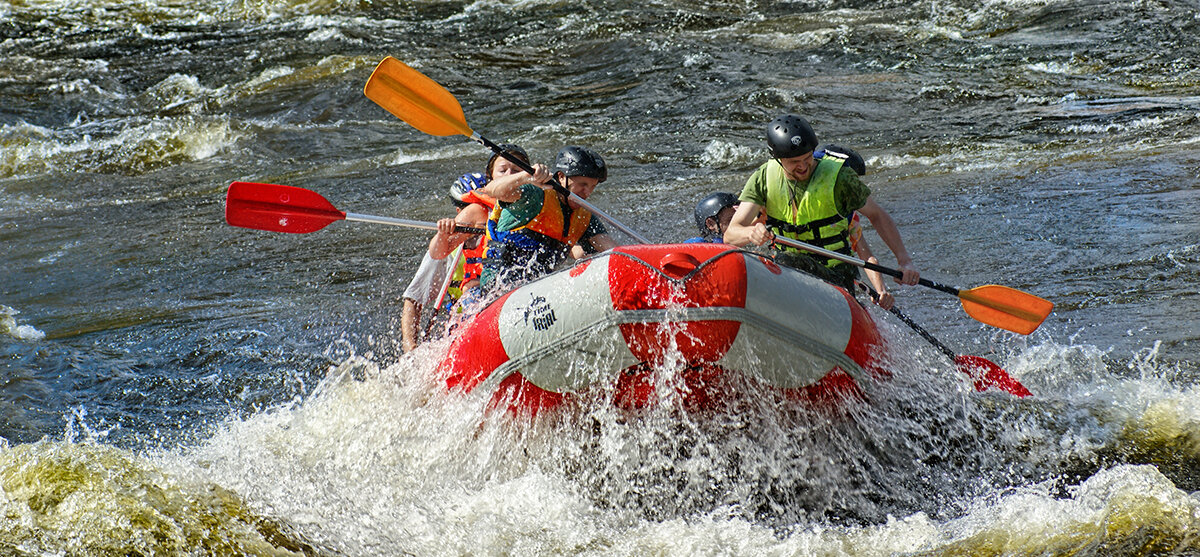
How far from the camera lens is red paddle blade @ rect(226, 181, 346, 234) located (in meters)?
5.54

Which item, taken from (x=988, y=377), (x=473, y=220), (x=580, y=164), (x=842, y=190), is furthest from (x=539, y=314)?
(x=988, y=377)

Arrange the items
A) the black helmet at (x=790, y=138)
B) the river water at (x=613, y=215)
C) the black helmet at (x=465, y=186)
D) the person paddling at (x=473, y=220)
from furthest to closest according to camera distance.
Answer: the black helmet at (x=465, y=186)
the person paddling at (x=473, y=220)
the black helmet at (x=790, y=138)
the river water at (x=613, y=215)

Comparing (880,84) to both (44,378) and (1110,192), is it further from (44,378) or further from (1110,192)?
(44,378)

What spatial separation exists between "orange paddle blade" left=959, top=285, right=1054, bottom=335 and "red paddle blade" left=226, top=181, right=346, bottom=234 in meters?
3.12

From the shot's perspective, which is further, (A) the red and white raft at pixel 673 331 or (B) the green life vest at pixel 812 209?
(B) the green life vest at pixel 812 209

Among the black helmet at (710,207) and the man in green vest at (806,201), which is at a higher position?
the man in green vest at (806,201)

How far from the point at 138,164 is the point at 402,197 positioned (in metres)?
3.95

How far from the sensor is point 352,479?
4594 millimetres

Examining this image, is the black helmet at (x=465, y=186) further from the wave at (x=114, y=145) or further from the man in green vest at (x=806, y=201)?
the wave at (x=114, y=145)

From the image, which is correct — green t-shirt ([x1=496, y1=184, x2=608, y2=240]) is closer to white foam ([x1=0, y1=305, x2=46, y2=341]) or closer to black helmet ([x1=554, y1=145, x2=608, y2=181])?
black helmet ([x1=554, y1=145, x2=608, y2=181])

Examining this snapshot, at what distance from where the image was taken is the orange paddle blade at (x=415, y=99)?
227 inches

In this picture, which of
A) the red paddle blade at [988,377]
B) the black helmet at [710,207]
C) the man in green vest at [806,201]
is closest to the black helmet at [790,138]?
the man in green vest at [806,201]

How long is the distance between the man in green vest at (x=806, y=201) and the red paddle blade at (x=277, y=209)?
6.77ft

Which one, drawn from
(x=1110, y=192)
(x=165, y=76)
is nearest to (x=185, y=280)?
(x=1110, y=192)
